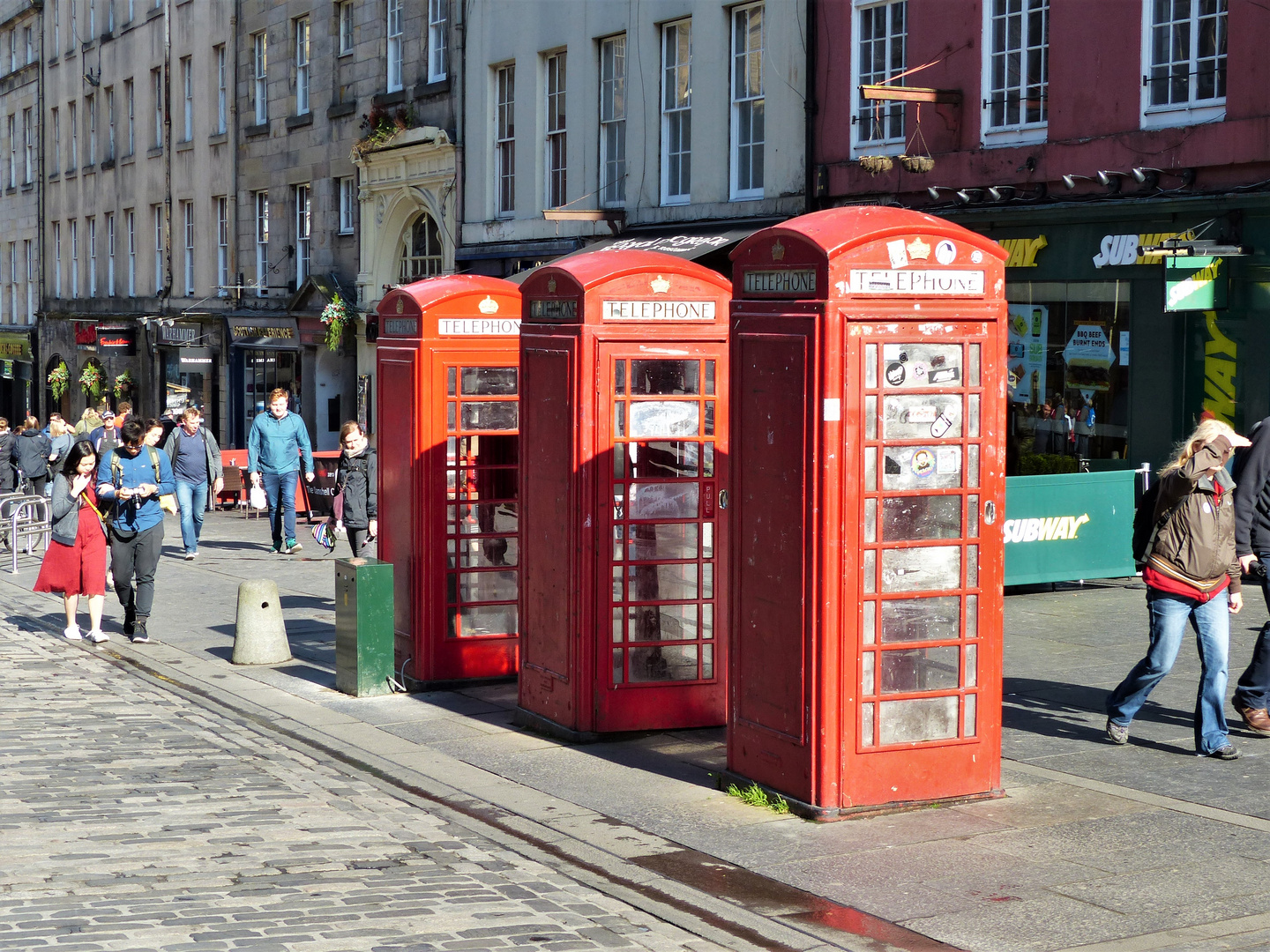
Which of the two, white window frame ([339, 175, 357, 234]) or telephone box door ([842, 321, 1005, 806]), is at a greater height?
white window frame ([339, 175, 357, 234])

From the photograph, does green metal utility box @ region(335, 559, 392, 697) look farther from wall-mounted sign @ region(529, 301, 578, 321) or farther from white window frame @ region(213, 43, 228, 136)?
white window frame @ region(213, 43, 228, 136)

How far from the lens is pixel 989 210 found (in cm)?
1773

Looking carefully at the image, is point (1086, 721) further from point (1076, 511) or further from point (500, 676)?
point (1076, 511)

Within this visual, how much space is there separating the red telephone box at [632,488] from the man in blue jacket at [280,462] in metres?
10.8

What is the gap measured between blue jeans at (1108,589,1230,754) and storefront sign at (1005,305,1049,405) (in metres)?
9.07

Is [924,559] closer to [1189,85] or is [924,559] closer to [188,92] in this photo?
[1189,85]

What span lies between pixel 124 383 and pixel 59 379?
6008 millimetres

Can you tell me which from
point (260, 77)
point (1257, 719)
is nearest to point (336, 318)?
point (260, 77)

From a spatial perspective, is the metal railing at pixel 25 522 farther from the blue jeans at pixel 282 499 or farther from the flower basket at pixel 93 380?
the flower basket at pixel 93 380

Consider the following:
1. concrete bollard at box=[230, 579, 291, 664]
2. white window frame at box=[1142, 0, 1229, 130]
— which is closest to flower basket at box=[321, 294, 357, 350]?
white window frame at box=[1142, 0, 1229, 130]

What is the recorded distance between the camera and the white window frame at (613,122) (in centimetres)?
2394

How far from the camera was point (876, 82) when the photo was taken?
19359mm

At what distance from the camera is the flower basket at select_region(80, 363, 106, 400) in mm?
44094

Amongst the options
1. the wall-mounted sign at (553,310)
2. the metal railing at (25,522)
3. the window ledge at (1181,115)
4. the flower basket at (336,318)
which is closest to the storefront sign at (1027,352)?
the window ledge at (1181,115)
